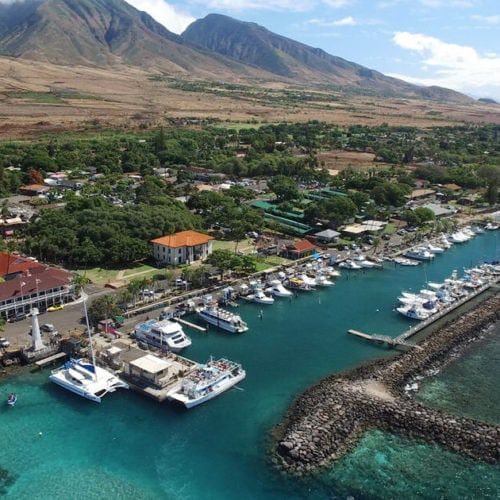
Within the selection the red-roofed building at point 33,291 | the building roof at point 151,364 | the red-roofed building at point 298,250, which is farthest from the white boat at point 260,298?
the red-roofed building at point 33,291

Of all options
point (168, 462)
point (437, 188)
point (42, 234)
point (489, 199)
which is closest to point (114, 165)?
point (42, 234)

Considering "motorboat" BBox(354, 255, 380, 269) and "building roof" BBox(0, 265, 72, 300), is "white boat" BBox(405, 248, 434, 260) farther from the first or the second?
"building roof" BBox(0, 265, 72, 300)

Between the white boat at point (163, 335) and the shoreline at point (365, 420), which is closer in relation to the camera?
the shoreline at point (365, 420)

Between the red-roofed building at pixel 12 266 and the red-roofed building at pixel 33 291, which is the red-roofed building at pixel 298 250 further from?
the red-roofed building at pixel 12 266

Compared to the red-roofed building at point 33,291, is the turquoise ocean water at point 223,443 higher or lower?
lower

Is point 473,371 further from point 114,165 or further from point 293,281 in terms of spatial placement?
point 114,165

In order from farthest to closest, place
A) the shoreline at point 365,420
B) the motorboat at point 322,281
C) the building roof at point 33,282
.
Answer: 1. the motorboat at point 322,281
2. the building roof at point 33,282
3. the shoreline at point 365,420
